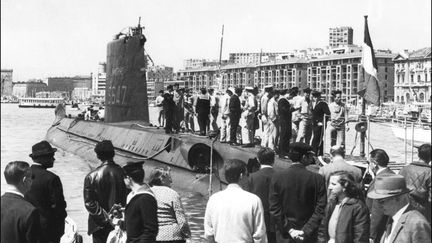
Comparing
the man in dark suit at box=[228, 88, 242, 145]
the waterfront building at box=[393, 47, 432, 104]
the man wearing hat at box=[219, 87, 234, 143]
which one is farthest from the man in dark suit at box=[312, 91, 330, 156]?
the waterfront building at box=[393, 47, 432, 104]

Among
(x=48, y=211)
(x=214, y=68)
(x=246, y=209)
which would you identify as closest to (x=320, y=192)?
(x=246, y=209)

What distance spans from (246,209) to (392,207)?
1.25 meters

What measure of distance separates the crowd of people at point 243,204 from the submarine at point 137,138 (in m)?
6.07

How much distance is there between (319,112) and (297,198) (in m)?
7.91

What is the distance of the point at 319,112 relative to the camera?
13.9m

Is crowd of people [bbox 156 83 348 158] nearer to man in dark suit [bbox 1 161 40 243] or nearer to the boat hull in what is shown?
the boat hull

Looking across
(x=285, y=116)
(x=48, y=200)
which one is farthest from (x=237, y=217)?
(x=285, y=116)

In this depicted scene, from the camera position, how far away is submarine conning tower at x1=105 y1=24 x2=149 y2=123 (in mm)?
22547

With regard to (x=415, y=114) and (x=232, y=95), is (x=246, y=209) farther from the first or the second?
(x=415, y=114)

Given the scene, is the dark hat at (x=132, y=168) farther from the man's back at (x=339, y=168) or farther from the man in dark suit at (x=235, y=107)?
the man in dark suit at (x=235, y=107)

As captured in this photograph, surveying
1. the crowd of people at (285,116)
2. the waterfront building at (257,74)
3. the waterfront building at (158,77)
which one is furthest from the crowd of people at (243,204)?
the waterfront building at (257,74)

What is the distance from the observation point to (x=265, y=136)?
48.4ft

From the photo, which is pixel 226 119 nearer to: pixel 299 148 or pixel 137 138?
pixel 137 138

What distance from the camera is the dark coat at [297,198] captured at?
618 centimetres
